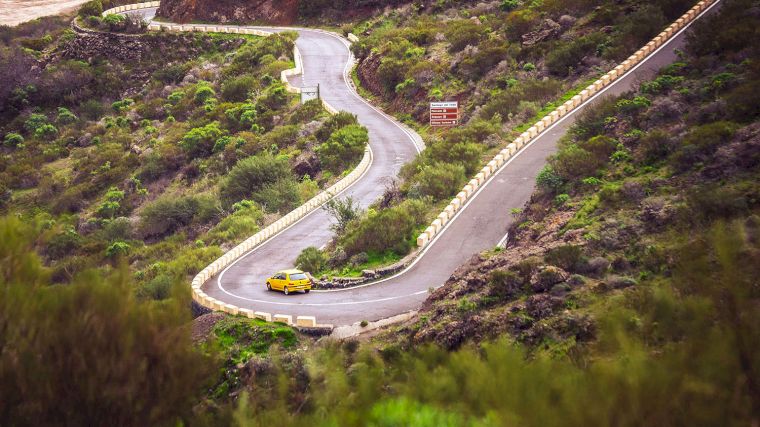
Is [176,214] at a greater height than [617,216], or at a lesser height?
lesser

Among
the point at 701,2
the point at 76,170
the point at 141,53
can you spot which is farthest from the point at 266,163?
the point at 141,53

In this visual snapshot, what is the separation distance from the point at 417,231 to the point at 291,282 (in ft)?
16.7

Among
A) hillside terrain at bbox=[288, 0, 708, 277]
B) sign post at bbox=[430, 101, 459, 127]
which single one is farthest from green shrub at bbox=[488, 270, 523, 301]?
sign post at bbox=[430, 101, 459, 127]

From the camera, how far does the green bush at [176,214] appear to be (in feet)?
138

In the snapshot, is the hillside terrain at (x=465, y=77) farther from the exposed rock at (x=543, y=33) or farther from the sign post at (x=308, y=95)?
the sign post at (x=308, y=95)

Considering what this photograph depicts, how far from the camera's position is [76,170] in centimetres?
5625

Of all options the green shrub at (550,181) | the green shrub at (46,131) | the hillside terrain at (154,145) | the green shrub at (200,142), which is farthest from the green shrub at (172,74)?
the green shrub at (550,181)

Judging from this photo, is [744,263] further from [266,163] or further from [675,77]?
[266,163]

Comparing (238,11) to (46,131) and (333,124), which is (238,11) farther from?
(333,124)

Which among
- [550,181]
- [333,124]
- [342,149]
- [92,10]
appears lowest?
[342,149]

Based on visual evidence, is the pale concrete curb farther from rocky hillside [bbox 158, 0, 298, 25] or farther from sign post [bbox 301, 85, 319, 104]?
rocky hillside [bbox 158, 0, 298, 25]

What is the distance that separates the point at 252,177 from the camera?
42.8 metres

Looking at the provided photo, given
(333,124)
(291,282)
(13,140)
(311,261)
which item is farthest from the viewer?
(13,140)

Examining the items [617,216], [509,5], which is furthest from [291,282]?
[509,5]
